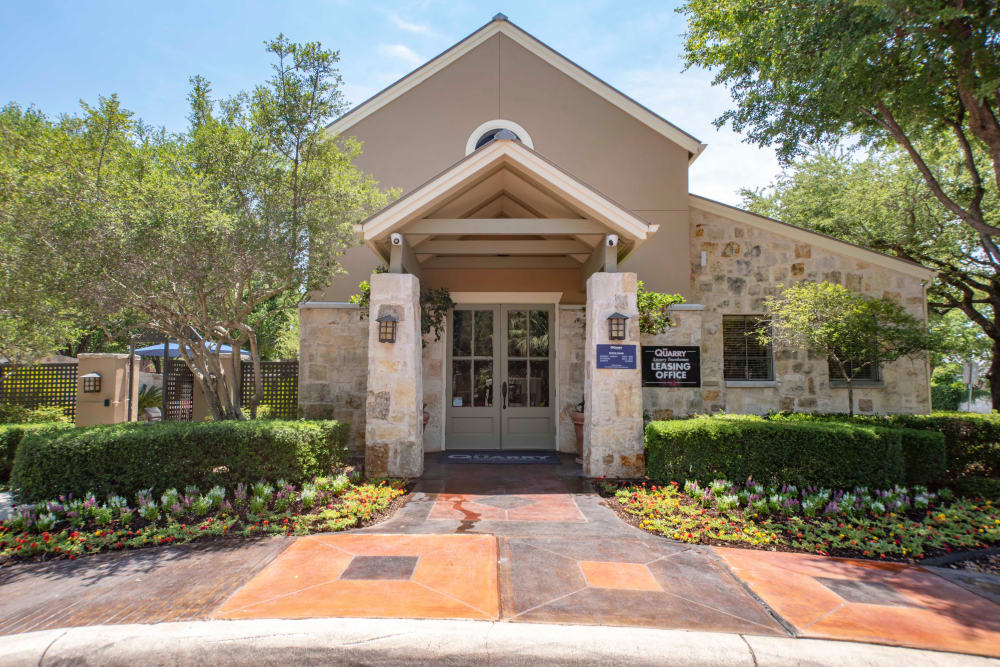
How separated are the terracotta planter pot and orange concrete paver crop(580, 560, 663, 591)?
4.10 meters

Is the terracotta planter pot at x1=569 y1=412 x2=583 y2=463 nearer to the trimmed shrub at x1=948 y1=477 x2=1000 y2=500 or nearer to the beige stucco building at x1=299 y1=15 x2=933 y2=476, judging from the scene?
the beige stucco building at x1=299 y1=15 x2=933 y2=476

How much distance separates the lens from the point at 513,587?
3875 millimetres

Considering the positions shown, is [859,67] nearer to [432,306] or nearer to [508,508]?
[432,306]

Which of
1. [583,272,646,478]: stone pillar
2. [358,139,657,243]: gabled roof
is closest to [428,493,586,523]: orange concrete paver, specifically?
[583,272,646,478]: stone pillar

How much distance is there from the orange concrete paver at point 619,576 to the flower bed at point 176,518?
2329 mm

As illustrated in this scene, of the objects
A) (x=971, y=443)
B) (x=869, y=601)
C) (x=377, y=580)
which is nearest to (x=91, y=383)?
(x=377, y=580)

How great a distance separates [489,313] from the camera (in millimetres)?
9422

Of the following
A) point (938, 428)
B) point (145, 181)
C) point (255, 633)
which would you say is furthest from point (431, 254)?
point (938, 428)

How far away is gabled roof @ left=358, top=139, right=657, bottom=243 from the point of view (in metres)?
6.80

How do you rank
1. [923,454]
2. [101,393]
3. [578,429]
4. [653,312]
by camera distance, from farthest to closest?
1. [101,393]
2. [578,429]
3. [653,312]
4. [923,454]

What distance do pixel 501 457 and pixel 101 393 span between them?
7751 mm

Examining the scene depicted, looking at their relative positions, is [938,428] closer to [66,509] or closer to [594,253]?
[594,253]

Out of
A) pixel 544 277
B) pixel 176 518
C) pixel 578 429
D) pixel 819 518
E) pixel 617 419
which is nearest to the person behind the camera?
pixel 176 518

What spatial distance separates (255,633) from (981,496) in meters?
7.67
